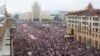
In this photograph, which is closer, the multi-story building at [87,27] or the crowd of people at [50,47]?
the crowd of people at [50,47]

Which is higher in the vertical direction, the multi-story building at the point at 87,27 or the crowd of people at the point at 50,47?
the multi-story building at the point at 87,27

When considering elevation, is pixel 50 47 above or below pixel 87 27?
below

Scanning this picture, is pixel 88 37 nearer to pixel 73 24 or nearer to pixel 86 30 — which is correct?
pixel 86 30

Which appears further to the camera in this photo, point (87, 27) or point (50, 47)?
point (87, 27)

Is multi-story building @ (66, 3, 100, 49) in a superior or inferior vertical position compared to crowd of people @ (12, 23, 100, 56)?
superior

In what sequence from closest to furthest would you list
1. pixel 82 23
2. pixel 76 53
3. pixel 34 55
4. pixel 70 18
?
1. pixel 34 55
2. pixel 76 53
3. pixel 82 23
4. pixel 70 18

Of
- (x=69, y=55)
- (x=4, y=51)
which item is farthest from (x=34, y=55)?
(x=4, y=51)

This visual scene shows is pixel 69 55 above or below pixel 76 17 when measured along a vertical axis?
below

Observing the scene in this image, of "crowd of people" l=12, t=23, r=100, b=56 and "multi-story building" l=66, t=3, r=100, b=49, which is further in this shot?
"multi-story building" l=66, t=3, r=100, b=49
